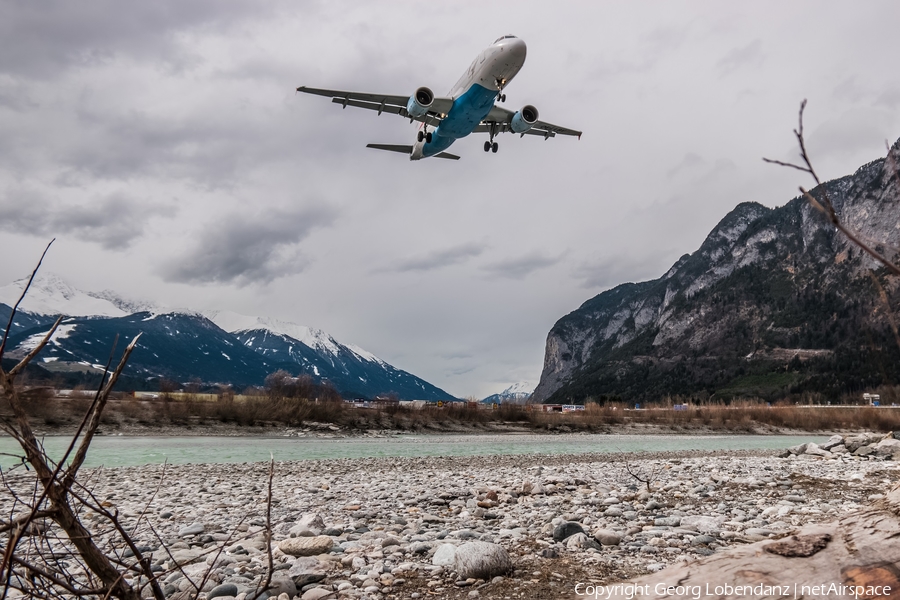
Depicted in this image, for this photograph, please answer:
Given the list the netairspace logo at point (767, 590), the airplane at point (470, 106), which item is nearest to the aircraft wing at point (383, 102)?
the airplane at point (470, 106)

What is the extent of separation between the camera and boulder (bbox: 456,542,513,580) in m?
5.32

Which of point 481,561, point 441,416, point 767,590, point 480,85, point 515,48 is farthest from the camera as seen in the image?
point 441,416

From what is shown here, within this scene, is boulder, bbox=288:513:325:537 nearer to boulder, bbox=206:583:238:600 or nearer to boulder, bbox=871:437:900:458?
boulder, bbox=206:583:238:600

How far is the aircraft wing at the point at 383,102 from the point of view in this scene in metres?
27.5

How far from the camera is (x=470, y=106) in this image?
26344 millimetres

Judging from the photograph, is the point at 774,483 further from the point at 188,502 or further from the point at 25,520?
the point at 25,520

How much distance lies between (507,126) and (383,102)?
6.92 metres

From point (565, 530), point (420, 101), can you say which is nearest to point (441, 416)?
point (420, 101)

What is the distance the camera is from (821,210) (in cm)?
133

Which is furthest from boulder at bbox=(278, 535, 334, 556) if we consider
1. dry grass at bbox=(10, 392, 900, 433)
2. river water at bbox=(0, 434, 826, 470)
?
dry grass at bbox=(10, 392, 900, 433)

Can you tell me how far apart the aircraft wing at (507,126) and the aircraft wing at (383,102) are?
2.89 meters

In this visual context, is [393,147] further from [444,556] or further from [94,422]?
[94,422]

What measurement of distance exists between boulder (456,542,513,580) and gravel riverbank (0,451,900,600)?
14 millimetres

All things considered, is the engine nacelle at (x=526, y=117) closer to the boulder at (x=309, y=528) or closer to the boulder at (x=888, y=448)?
the boulder at (x=888, y=448)
